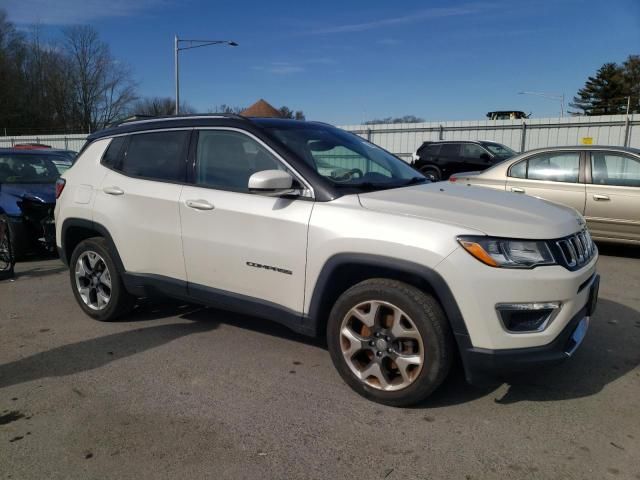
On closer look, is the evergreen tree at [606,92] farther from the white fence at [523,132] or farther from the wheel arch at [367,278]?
the wheel arch at [367,278]

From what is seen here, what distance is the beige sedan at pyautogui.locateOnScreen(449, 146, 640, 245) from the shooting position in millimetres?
7145

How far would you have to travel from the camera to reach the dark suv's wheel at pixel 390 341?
115 inches

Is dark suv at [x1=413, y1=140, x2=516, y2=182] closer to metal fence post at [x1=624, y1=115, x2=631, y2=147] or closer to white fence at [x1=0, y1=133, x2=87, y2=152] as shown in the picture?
metal fence post at [x1=624, y1=115, x2=631, y2=147]

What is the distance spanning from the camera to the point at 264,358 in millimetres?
3902

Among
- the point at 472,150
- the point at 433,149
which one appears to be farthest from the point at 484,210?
the point at 433,149

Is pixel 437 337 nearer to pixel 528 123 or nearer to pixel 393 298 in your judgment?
pixel 393 298

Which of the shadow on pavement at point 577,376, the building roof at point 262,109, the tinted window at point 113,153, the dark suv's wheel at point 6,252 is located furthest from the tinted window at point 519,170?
the building roof at point 262,109

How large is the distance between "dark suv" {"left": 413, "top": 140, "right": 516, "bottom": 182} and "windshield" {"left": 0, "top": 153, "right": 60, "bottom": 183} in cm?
1013

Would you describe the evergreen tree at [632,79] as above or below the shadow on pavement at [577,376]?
above

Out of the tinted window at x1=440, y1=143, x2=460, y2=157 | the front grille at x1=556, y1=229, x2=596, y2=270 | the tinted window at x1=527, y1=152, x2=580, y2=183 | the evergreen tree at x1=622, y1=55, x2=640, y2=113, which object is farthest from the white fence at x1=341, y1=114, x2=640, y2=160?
the evergreen tree at x1=622, y1=55, x2=640, y2=113

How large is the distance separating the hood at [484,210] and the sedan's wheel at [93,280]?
2.65m

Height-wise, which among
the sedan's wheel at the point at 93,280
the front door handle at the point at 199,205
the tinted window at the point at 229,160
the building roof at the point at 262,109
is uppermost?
the building roof at the point at 262,109

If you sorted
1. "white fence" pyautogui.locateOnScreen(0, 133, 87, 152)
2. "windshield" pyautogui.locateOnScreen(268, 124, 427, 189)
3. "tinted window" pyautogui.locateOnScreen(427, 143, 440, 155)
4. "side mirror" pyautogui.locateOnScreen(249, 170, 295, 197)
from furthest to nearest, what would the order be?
1. "white fence" pyautogui.locateOnScreen(0, 133, 87, 152)
2. "tinted window" pyautogui.locateOnScreen(427, 143, 440, 155)
3. "windshield" pyautogui.locateOnScreen(268, 124, 427, 189)
4. "side mirror" pyautogui.locateOnScreen(249, 170, 295, 197)

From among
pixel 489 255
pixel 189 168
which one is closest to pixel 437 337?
pixel 489 255
